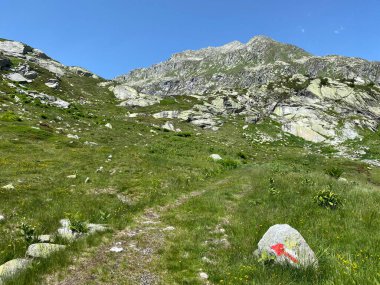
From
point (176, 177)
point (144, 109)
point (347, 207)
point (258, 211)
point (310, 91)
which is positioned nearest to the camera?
point (347, 207)

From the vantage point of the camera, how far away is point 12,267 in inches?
313

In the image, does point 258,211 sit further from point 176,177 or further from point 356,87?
point 356,87

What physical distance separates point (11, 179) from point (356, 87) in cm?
11151

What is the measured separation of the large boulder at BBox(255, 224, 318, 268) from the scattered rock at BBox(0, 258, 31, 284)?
6.28 m

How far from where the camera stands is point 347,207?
12.6 metres

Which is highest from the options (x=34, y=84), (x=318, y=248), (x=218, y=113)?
(x=34, y=84)

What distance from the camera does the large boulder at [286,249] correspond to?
7.95 meters

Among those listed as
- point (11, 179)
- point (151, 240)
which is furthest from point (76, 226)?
point (11, 179)

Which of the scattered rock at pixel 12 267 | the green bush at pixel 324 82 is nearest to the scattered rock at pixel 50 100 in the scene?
the scattered rock at pixel 12 267

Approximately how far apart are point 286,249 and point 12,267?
7.12m

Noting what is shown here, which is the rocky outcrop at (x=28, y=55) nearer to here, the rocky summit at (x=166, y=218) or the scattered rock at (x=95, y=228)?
the rocky summit at (x=166, y=218)

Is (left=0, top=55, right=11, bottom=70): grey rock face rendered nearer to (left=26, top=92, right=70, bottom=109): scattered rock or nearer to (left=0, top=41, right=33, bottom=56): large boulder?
(left=26, top=92, right=70, bottom=109): scattered rock

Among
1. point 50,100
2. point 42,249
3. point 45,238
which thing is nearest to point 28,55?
point 50,100

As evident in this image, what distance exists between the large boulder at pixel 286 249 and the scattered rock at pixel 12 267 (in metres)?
6.28
